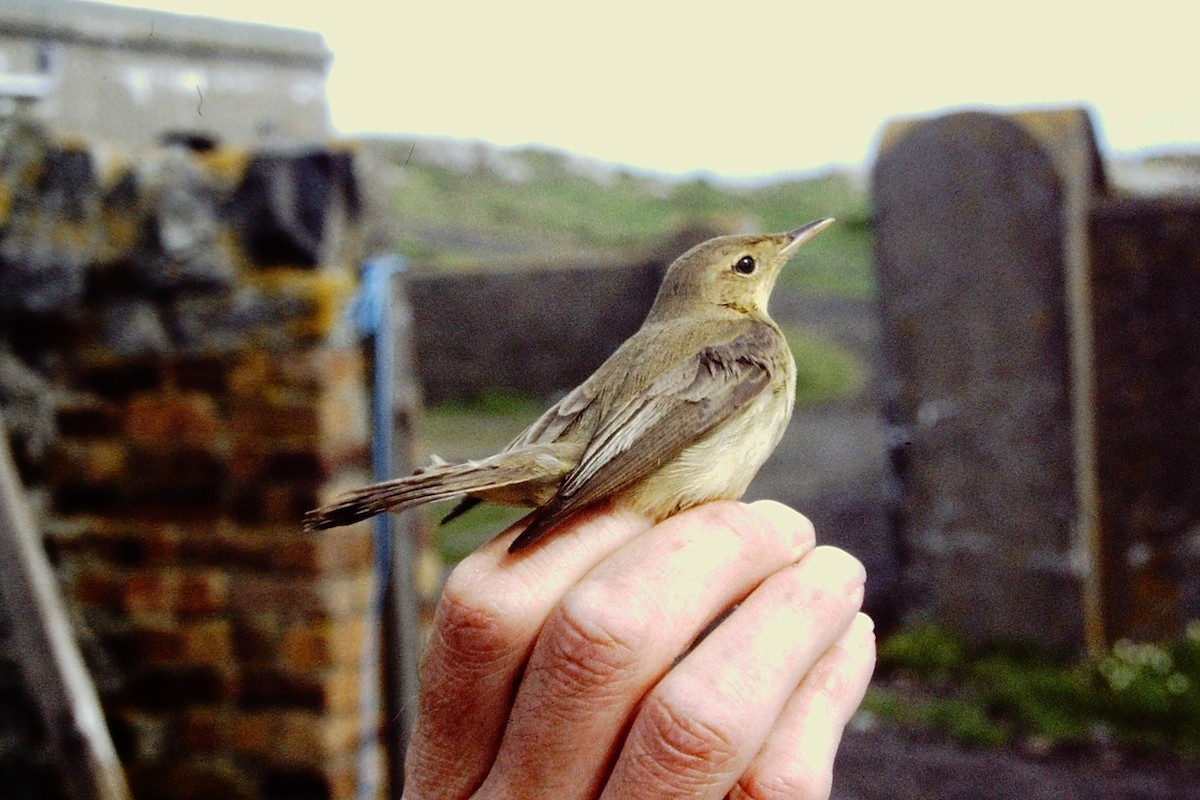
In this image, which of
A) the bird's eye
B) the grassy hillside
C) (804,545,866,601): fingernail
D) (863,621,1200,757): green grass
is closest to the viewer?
(804,545,866,601): fingernail

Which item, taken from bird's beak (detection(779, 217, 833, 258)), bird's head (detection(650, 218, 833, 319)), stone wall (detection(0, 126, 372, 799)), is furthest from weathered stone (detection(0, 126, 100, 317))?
bird's beak (detection(779, 217, 833, 258))

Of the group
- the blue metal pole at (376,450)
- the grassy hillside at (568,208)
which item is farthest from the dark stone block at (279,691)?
the grassy hillside at (568,208)

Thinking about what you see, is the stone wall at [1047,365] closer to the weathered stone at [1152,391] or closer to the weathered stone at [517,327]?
the weathered stone at [1152,391]

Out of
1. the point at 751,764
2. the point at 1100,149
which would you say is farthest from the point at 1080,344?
the point at 751,764

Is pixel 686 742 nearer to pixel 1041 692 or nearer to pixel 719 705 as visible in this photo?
pixel 719 705

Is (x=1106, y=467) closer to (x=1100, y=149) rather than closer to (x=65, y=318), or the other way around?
(x=1100, y=149)

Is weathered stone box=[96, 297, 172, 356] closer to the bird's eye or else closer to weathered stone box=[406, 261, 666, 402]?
the bird's eye

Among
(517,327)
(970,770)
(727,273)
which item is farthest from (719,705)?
(517,327)
